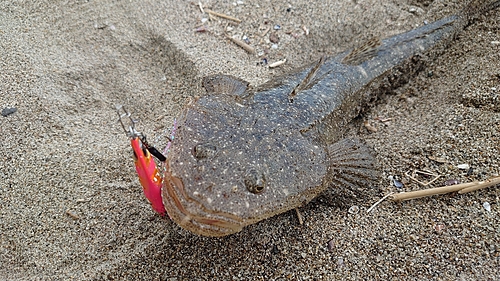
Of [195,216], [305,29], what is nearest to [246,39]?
[305,29]

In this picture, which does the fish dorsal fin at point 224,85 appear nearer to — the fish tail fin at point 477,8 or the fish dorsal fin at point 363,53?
the fish dorsal fin at point 363,53

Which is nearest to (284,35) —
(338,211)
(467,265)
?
(338,211)

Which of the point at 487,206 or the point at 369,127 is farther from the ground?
the point at 487,206

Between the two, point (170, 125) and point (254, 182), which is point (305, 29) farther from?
point (254, 182)

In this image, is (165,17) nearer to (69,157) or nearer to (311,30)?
(311,30)

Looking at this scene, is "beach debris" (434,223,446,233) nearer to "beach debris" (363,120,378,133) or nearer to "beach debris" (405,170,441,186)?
"beach debris" (405,170,441,186)

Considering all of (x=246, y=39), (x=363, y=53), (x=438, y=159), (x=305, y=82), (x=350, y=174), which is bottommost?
(x=350, y=174)

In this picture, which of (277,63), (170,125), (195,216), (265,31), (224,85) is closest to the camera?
(195,216)
